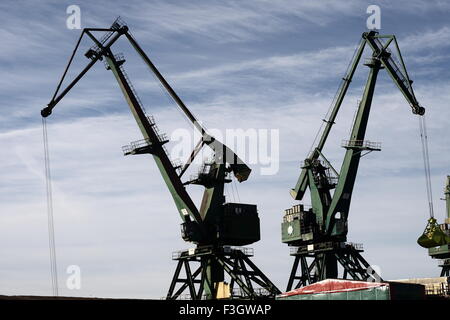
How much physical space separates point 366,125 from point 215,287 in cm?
2475

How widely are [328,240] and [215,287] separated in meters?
16.0

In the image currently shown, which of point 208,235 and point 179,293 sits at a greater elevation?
point 208,235

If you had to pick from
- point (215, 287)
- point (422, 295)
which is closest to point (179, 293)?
point (215, 287)

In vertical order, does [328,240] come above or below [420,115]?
below

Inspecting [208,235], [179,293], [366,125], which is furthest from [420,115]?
[179,293]
